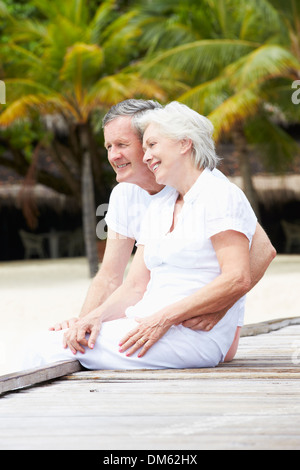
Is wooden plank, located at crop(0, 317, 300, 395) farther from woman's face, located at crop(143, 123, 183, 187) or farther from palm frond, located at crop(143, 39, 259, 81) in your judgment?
palm frond, located at crop(143, 39, 259, 81)

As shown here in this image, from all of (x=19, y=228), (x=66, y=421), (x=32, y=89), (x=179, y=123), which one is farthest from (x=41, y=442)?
(x=19, y=228)

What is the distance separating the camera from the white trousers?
10.5ft

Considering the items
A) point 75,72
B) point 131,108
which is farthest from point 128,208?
point 75,72

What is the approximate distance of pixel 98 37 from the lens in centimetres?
1616

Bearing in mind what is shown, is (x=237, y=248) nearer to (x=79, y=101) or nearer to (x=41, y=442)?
(x=41, y=442)

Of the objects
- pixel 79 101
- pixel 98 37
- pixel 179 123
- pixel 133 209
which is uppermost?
pixel 98 37

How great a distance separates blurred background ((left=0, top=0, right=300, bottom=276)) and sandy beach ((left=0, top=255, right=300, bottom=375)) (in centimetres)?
150

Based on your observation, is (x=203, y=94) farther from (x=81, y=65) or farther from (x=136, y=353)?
(x=136, y=353)

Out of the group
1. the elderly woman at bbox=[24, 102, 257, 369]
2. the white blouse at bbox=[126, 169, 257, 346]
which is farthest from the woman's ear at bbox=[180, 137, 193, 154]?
the white blouse at bbox=[126, 169, 257, 346]

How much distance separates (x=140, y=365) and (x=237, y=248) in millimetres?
625

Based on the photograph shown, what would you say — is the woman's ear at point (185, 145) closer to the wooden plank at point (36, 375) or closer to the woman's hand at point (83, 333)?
the woman's hand at point (83, 333)

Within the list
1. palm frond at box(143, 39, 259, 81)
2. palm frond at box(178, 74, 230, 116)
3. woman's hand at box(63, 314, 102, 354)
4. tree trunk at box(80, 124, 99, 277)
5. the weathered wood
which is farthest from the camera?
tree trunk at box(80, 124, 99, 277)

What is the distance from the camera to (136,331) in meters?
3.19

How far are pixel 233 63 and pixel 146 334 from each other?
12.8 meters
